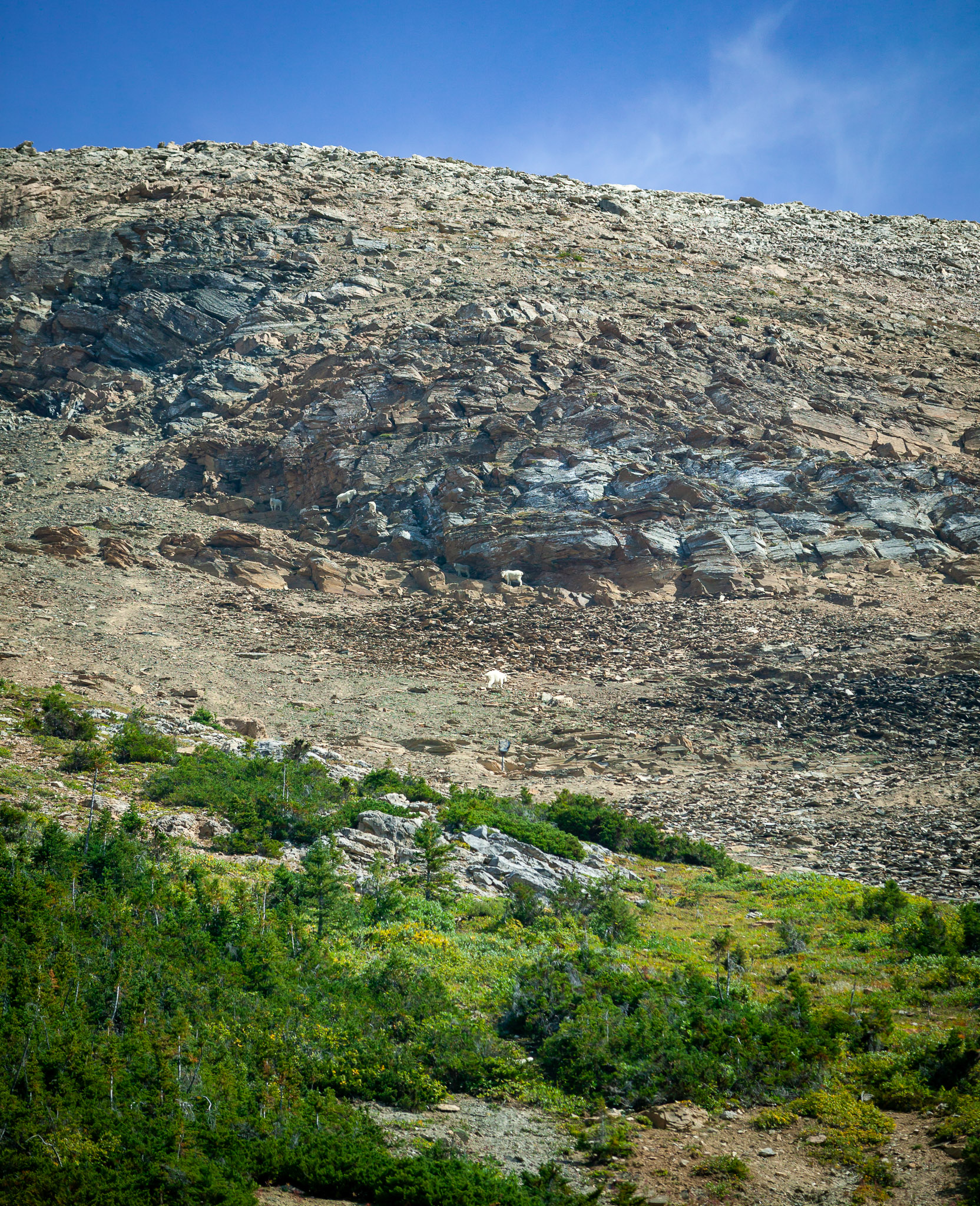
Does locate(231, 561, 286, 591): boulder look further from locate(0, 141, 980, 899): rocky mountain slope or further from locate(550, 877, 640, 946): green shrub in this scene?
locate(550, 877, 640, 946): green shrub

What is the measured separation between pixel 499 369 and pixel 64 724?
27881 mm

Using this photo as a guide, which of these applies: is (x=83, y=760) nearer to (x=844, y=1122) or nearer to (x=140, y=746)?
(x=140, y=746)

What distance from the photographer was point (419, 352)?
4009 cm

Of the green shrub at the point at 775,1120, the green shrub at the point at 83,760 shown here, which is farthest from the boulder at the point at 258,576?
the green shrub at the point at 775,1120

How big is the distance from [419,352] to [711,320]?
15.9m

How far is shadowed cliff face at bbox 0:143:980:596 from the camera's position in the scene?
103 feet

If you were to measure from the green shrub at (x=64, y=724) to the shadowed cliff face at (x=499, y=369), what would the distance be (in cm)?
1708

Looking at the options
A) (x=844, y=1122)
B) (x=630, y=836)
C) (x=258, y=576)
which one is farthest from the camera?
(x=258, y=576)

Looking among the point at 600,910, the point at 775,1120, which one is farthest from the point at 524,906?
the point at 775,1120

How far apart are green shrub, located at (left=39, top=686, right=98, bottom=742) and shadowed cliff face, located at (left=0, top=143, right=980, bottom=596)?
17.1 metres

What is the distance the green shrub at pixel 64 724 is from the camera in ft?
49.9

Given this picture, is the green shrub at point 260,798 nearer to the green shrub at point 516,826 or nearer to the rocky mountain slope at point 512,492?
the green shrub at point 516,826

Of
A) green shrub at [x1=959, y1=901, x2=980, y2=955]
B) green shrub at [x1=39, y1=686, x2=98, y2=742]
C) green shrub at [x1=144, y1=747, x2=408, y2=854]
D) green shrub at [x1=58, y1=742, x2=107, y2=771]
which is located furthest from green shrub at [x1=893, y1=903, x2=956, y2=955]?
green shrub at [x1=39, y1=686, x2=98, y2=742]

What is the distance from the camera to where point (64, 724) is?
15.3 m
